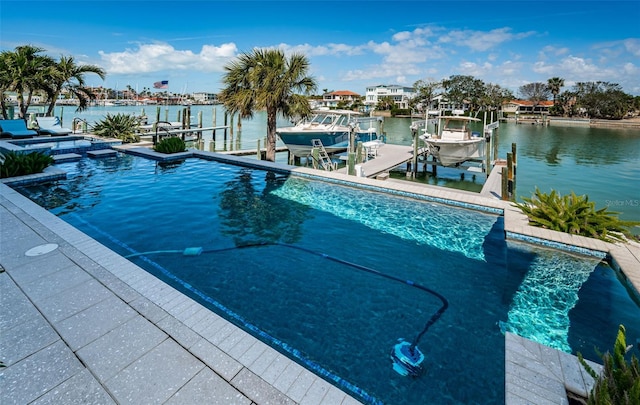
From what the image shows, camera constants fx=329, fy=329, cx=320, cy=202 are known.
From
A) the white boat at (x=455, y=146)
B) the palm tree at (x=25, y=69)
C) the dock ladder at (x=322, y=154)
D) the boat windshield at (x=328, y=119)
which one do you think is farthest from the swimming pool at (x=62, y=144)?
the white boat at (x=455, y=146)

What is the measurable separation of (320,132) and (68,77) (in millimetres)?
14011

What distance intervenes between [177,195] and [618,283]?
9577 millimetres

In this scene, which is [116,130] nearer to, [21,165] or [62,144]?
[62,144]

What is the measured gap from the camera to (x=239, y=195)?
9445mm

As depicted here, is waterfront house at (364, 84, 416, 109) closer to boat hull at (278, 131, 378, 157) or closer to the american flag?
the american flag

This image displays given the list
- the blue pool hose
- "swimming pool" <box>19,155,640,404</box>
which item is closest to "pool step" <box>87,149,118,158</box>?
"swimming pool" <box>19,155,640,404</box>

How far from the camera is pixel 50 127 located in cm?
1752

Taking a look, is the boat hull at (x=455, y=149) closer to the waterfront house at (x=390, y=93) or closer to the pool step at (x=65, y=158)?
the pool step at (x=65, y=158)

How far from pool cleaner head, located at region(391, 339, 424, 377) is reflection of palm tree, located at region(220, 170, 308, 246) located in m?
3.36

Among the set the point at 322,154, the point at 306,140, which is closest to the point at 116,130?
the point at 306,140

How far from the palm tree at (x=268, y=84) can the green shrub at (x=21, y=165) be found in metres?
7.51

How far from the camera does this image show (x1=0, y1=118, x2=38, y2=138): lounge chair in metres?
15.2

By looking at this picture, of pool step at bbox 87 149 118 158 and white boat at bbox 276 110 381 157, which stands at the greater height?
white boat at bbox 276 110 381 157

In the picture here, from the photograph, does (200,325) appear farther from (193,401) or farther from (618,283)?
(618,283)
